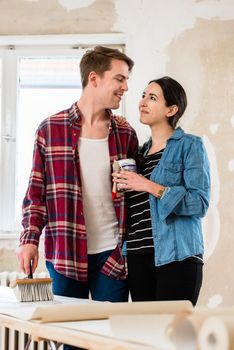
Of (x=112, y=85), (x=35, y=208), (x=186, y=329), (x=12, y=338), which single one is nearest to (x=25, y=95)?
(x=12, y=338)

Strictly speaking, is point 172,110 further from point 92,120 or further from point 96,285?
point 96,285

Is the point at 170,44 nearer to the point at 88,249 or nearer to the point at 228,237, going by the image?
the point at 228,237

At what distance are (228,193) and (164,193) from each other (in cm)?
139

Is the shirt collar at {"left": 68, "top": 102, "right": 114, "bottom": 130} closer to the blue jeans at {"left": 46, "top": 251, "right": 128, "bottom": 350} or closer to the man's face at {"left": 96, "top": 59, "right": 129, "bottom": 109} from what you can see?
the man's face at {"left": 96, "top": 59, "right": 129, "bottom": 109}

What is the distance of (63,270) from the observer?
2.20 meters

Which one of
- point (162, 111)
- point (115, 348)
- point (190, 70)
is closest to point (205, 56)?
point (190, 70)

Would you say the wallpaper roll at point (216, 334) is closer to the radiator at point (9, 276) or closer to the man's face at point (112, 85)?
the man's face at point (112, 85)

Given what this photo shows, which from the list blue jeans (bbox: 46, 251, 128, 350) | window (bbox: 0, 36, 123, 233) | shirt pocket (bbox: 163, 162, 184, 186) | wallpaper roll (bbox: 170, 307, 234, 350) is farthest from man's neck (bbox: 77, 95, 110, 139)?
wallpaper roll (bbox: 170, 307, 234, 350)

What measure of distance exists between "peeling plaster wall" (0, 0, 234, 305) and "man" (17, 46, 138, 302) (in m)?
1.09

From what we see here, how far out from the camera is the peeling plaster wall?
11.0ft

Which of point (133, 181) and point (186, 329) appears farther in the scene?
point (133, 181)

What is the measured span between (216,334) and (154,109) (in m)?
1.44

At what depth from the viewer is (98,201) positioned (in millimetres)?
2246

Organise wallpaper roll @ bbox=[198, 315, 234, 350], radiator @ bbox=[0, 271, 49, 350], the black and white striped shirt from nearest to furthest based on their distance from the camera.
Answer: wallpaper roll @ bbox=[198, 315, 234, 350], the black and white striped shirt, radiator @ bbox=[0, 271, 49, 350]
